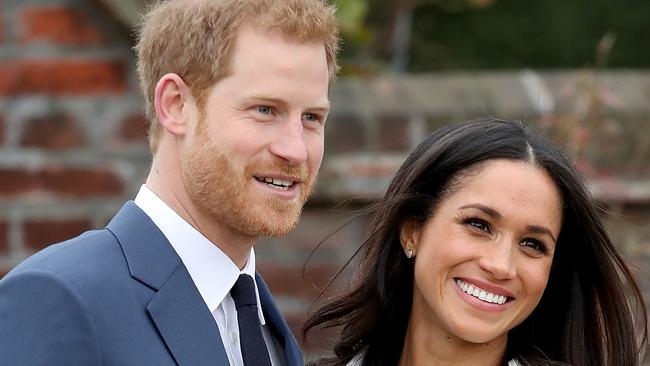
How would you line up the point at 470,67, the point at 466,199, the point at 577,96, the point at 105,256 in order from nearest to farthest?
the point at 105,256
the point at 466,199
the point at 577,96
the point at 470,67

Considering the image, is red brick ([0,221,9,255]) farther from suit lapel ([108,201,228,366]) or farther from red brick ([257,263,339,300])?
suit lapel ([108,201,228,366])

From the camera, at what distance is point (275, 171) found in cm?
319

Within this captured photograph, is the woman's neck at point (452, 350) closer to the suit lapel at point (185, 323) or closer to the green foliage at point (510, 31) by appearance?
the suit lapel at point (185, 323)

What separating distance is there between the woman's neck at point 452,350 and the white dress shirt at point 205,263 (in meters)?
0.62

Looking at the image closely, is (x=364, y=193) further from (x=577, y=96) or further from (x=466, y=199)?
(x=466, y=199)

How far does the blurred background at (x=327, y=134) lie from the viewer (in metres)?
4.81

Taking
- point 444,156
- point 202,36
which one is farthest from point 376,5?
point 202,36

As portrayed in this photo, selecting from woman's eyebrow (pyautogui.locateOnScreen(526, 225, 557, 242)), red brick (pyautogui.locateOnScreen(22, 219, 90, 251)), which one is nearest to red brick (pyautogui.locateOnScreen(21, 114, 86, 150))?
red brick (pyautogui.locateOnScreen(22, 219, 90, 251))

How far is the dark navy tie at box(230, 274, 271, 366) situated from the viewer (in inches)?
128

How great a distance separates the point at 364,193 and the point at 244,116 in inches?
74.1

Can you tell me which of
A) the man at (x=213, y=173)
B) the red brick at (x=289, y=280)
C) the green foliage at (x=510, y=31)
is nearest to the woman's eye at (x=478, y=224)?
the man at (x=213, y=173)

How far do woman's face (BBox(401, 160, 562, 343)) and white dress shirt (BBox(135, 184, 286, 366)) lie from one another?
57 centimetres

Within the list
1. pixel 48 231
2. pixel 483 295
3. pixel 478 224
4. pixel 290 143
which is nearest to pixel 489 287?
pixel 483 295

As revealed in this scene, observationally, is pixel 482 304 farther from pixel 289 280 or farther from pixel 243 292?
pixel 289 280
